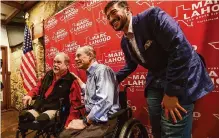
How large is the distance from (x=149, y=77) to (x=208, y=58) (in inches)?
24.4

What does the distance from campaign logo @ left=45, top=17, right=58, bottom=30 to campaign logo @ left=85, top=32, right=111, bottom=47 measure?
1.16 m

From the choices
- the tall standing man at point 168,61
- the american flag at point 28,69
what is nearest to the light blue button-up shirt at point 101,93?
the tall standing man at point 168,61

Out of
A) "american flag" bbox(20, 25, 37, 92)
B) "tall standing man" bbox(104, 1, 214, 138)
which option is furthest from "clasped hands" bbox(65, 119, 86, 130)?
"american flag" bbox(20, 25, 37, 92)

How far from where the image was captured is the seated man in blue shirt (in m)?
1.37

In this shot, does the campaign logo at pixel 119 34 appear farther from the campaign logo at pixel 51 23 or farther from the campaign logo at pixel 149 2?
the campaign logo at pixel 51 23

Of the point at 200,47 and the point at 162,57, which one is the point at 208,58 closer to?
the point at 200,47

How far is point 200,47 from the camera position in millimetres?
1627

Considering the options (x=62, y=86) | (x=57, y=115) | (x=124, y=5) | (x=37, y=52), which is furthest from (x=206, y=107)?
(x=37, y=52)

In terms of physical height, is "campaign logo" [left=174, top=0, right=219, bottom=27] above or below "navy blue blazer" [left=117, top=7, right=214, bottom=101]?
above

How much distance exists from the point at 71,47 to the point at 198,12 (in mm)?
2080

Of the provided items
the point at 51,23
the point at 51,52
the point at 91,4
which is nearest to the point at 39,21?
the point at 51,23

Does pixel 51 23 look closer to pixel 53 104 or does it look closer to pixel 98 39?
pixel 98 39

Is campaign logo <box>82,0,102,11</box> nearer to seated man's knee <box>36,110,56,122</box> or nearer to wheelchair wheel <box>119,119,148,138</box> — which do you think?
seated man's knee <box>36,110,56,122</box>

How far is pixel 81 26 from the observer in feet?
9.62
